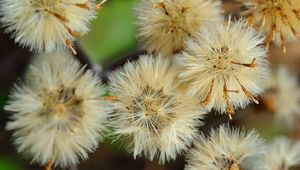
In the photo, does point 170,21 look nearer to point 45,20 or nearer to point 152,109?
point 152,109

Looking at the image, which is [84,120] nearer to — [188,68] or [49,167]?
[49,167]

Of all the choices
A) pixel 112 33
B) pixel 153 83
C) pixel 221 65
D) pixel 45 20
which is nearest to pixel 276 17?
pixel 221 65

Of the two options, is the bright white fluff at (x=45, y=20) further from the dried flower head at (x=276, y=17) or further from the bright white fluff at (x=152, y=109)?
the dried flower head at (x=276, y=17)

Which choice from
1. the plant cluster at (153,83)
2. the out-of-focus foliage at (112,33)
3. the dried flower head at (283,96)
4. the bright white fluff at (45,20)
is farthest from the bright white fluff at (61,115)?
the dried flower head at (283,96)

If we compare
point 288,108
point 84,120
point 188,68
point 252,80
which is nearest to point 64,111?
point 84,120

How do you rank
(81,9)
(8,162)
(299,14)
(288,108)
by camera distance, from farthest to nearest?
1. (288,108)
2. (8,162)
3. (299,14)
4. (81,9)
